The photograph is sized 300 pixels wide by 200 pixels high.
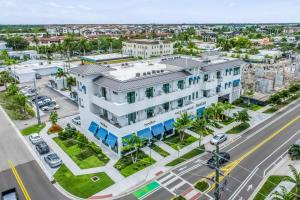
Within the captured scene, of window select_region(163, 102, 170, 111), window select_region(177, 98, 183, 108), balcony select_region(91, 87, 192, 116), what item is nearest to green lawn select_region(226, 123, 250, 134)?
window select_region(177, 98, 183, 108)

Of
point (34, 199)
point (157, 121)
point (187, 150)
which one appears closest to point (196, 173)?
point (187, 150)

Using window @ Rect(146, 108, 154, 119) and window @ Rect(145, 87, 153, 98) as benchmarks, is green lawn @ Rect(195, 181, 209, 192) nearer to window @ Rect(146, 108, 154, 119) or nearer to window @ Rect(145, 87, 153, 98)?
window @ Rect(146, 108, 154, 119)

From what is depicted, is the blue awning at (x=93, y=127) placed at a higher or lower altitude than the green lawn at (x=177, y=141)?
higher

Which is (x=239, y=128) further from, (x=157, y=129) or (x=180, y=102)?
(x=157, y=129)

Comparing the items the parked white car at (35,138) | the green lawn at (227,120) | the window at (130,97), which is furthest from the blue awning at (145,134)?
the parked white car at (35,138)

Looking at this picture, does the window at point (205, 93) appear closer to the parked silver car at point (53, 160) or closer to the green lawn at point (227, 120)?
the green lawn at point (227, 120)

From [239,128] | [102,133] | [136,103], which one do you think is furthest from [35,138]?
[239,128]
